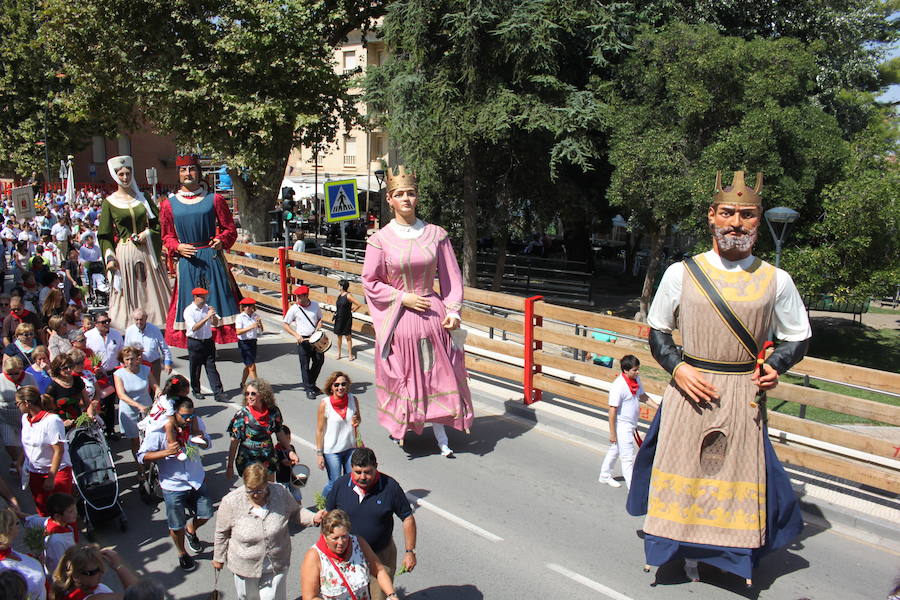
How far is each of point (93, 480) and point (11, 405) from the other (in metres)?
1.30

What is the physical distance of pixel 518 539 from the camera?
6090 millimetres

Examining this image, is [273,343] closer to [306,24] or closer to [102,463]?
[102,463]

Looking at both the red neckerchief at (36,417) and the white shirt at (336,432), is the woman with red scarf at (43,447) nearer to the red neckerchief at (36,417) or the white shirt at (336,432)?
the red neckerchief at (36,417)

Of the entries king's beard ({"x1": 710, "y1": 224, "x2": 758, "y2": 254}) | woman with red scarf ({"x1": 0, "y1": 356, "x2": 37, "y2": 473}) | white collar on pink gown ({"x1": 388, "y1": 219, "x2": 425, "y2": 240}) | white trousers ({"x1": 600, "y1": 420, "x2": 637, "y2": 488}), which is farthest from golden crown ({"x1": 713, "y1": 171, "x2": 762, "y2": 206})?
woman with red scarf ({"x1": 0, "y1": 356, "x2": 37, "y2": 473})

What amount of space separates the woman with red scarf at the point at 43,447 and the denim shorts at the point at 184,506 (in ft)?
3.10

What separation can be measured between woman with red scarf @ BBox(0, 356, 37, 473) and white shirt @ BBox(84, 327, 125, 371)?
1.37 meters

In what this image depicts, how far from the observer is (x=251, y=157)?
1914 centimetres

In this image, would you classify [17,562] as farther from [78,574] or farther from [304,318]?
[304,318]

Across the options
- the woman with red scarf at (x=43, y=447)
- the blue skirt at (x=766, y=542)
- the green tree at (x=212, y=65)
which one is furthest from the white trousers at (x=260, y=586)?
the green tree at (x=212, y=65)

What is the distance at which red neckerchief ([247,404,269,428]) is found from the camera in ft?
19.6

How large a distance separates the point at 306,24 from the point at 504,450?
13992 millimetres

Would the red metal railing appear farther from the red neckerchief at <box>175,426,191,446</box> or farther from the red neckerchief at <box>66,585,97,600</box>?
the red neckerchief at <box>66,585,97,600</box>

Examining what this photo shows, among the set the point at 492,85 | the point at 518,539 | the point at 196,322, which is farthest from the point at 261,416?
the point at 492,85

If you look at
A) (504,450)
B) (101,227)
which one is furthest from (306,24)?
(504,450)
